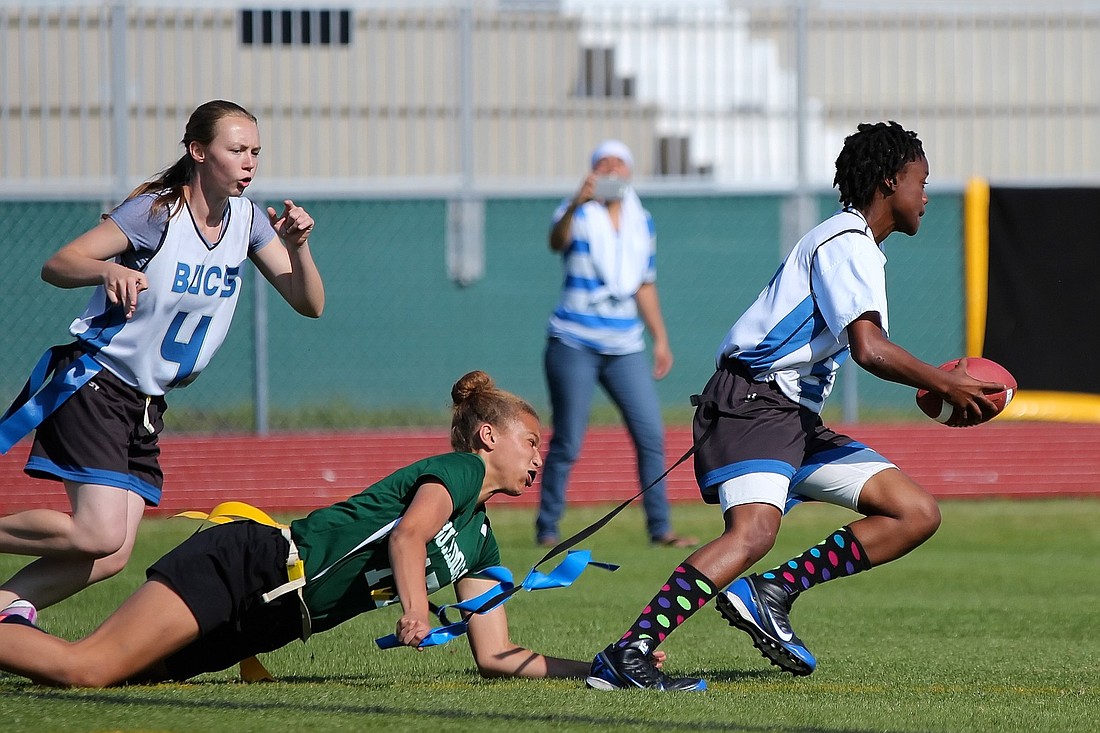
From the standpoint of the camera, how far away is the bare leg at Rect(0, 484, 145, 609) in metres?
5.00

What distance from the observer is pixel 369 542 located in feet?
15.4

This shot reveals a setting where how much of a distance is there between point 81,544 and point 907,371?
2.65m

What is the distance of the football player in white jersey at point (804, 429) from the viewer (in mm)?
4777

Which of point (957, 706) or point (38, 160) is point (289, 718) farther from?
point (38, 160)

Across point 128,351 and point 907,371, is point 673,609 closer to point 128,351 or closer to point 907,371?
→ point 907,371

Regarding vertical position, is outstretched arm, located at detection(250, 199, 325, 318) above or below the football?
above

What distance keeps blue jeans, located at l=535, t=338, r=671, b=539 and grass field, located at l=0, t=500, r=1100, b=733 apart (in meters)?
0.39

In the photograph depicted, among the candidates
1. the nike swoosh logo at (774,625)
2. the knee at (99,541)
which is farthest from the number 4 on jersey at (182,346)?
the nike swoosh logo at (774,625)

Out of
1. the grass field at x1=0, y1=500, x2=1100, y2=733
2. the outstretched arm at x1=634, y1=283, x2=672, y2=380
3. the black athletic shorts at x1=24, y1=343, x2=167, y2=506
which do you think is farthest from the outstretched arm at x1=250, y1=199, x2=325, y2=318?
the outstretched arm at x1=634, y1=283, x2=672, y2=380

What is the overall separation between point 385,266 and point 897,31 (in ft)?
15.8

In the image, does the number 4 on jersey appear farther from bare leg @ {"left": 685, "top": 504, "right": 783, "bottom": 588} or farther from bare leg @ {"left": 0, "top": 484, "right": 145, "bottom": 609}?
bare leg @ {"left": 685, "top": 504, "right": 783, "bottom": 588}

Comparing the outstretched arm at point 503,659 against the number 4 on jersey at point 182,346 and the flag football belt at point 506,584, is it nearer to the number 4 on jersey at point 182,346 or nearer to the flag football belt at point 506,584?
the flag football belt at point 506,584

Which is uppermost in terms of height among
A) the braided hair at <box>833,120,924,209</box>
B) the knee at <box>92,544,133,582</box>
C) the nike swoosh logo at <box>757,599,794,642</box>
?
the braided hair at <box>833,120,924,209</box>

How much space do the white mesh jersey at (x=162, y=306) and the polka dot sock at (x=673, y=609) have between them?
5.73 feet
